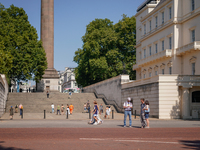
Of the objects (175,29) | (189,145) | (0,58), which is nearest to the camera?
(189,145)

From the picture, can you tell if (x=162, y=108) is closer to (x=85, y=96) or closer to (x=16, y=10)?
(x=85, y=96)

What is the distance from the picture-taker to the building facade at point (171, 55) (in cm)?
3491

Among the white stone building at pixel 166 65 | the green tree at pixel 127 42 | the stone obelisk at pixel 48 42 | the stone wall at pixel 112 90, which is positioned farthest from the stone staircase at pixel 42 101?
the green tree at pixel 127 42

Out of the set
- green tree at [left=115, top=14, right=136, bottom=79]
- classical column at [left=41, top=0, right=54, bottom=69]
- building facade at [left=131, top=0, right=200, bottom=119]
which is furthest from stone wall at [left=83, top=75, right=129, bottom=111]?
classical column at [left=41, top=0, right=54, bottom=69]

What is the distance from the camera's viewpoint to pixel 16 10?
61625mm

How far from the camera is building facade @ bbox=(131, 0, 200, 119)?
34.9m

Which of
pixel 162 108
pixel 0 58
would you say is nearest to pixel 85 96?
pixel 162 108

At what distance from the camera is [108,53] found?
67.0 m

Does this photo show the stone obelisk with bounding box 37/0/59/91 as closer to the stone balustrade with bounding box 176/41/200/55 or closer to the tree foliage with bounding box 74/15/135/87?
the tree foliage with bounding box 74/15/135/87

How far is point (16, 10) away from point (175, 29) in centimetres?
2988

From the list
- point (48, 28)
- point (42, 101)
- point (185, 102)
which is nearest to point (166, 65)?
point (185, 102)

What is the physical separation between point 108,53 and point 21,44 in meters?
→ 17.0

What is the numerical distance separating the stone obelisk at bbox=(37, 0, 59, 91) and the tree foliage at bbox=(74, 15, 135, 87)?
5.78 metres

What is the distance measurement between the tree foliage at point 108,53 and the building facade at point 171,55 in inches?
287
